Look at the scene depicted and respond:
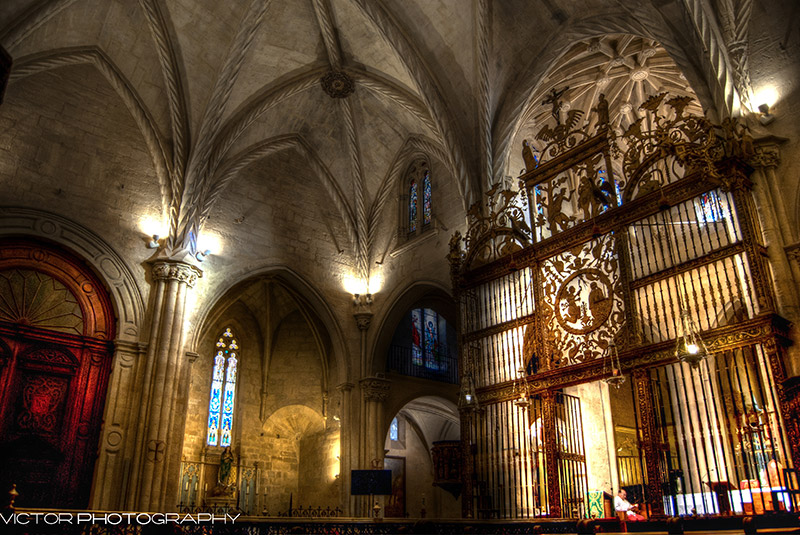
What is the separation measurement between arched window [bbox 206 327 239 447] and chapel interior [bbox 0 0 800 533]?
107mm

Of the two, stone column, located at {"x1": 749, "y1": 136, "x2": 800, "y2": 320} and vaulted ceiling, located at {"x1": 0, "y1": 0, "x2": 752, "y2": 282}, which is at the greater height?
vaulted ceiling, located at {"x1": 0, "y1": 0, "x2": 752, "y2": 282}

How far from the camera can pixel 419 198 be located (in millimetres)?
17703

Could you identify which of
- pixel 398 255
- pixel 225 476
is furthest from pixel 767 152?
pixel 225 476

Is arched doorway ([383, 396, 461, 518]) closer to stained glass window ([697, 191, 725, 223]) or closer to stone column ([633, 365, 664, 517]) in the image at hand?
stone column ([633, 365, 664, 517])

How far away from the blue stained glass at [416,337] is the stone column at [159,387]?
7.36 metres

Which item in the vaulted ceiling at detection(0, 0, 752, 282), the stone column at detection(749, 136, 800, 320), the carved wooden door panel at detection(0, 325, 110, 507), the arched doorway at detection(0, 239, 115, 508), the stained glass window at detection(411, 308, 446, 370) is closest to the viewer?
the stone column at detection(749, 136, 800, 320)

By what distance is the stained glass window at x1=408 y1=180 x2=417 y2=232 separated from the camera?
1778 centimetres

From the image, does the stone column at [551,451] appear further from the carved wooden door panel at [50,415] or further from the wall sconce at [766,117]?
the carved wooden door panel at [50,415]

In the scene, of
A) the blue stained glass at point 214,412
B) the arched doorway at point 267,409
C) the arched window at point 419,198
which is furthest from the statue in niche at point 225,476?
the arched window at point 419,198

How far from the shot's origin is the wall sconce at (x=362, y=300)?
18078 millimetres

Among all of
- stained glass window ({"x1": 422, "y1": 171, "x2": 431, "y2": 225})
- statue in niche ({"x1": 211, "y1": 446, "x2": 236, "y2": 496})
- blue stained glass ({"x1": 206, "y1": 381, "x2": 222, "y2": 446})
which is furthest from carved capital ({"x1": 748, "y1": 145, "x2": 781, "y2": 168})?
blue stained glass ({"x1": 206, "y1": 381, "x2": 222, "y2": 446})

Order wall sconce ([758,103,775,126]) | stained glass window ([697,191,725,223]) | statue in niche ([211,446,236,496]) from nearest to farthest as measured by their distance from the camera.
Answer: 1. stained glass window ([697,191,725,223])
2. wall sconce ([758,103,775,126])
3. statue in niche ([211,446,236,496])

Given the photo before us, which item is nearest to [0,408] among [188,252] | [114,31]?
[188,252]

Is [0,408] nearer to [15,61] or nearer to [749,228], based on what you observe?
[15,61]
